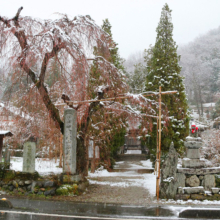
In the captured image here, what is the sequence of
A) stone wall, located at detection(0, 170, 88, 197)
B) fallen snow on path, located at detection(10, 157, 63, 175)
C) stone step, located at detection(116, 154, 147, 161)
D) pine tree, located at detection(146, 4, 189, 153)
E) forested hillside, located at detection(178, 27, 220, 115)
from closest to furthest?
stone wall, located at detection(0, 170, 88, 197) < fallen snow on path, located at detection(10, 157, 63, 175) < pine tree, located at detection(146, 4, 189, 153) < stone step, located at detection(116, 154, 147, 161) < forested hillside, located at detection(178, 27, 220, 115)

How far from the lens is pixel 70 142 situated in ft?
32.3

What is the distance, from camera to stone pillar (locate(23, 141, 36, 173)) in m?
10.3

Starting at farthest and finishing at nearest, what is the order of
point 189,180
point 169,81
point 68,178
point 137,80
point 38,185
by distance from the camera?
point 137,80
point 169,81
point 68,178
point 38,185
point 189,180

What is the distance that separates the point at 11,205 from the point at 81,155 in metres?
3.90

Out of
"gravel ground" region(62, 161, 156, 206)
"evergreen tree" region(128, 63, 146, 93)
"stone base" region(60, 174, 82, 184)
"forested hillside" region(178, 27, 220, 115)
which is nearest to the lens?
"gravel ground" region(62, 161, 156, 206)

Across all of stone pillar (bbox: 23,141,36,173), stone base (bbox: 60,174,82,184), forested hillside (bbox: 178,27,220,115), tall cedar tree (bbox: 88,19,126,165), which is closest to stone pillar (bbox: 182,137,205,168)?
tall cedar tree (bbox: 88,19,126,165)

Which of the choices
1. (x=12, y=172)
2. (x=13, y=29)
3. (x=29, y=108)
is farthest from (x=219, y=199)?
(x=13, y=29)

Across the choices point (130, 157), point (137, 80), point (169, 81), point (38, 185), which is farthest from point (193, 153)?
point (137, 80)

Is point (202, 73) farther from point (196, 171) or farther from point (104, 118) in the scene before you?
point (196, 171)

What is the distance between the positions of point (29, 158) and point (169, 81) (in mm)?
10988

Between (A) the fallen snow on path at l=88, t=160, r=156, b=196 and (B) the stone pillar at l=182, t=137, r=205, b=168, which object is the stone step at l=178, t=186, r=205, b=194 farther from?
(A) the fallen snow on path at l=88, t=160, r=156, b=196

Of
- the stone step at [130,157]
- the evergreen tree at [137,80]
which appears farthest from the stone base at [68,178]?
the evergreen tree at [137,80]

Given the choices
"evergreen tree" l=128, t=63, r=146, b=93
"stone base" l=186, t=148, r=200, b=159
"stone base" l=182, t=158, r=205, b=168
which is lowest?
"stone base" l=182, t=158, r=205, b=168

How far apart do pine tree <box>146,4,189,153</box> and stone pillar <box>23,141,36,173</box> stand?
868 cm
